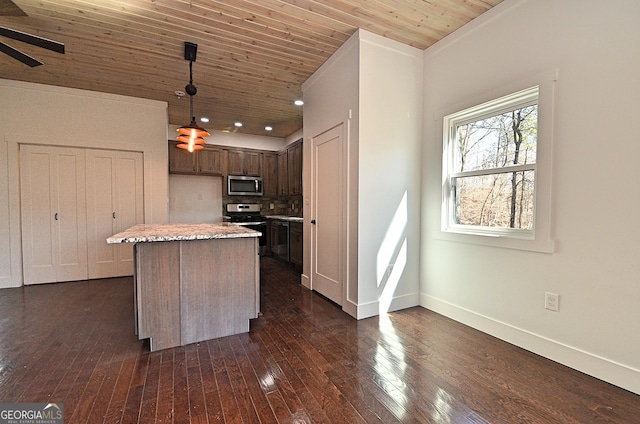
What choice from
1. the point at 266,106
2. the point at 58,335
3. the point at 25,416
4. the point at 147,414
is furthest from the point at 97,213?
the point at 147,414

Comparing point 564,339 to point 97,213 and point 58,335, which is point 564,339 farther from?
point 97,213

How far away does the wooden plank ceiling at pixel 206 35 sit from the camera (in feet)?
8.21

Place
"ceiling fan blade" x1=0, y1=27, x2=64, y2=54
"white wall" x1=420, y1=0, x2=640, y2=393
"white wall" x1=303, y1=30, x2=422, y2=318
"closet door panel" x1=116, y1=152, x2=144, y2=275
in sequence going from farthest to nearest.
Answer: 1. "closet door panel" x1=116, y1=152, x2=144, y2=275
2. "white wall" x1=303, y1=30, x2=422, y2=318
3. "ceiling fan blade" x1=0, y1=27, x2=64, y2=54
4. "white wall" x1=420, y1=0, x2=640, y2=393

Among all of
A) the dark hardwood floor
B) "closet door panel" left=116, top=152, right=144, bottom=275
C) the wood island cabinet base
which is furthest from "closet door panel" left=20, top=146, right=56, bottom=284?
the wood island cabinet base

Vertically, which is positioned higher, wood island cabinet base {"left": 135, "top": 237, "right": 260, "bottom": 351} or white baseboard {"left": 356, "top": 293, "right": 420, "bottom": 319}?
wood island cabinet base {"left": 135, "top": 237, "right": 260, "bottom": 351}

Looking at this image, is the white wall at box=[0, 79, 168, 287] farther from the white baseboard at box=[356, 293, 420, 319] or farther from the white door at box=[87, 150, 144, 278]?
the white baseboard at box=[356, 293, 420, 319]

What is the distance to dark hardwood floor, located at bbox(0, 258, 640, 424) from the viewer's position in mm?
1590

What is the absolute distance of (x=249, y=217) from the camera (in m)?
6.45

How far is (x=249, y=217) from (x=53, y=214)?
10.6ft

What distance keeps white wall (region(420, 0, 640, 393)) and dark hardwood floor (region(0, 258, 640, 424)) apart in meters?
0.21

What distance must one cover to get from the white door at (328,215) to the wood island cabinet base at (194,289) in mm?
1045

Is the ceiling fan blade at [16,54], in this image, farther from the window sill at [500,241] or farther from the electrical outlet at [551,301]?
the electrical outlet at [551,301]

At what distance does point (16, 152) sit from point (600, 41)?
640 centimetres

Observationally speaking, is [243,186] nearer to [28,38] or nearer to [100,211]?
[100,211]
